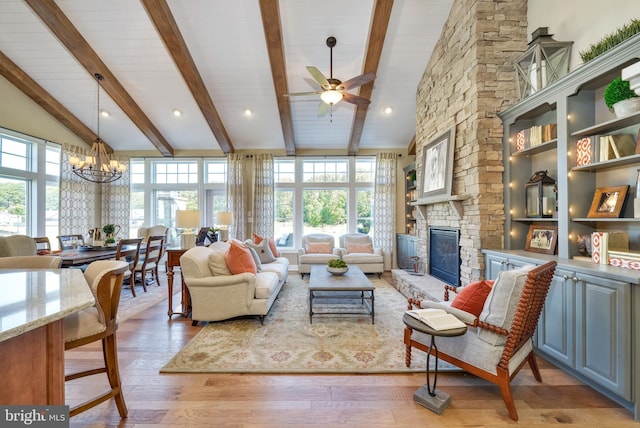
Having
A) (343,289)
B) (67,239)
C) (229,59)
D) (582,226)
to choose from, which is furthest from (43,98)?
(582,226)

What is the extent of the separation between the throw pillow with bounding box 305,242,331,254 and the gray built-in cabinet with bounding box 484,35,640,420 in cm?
353

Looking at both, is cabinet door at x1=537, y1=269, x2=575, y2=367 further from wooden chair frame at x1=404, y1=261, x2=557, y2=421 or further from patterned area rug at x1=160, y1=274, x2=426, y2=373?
patterned area rug at x1=160, y1=274, x2=426, y2=373

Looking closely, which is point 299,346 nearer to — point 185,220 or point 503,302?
point 503,302

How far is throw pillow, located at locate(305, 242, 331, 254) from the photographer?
246 inches

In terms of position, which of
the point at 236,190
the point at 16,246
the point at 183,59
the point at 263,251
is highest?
the point at 183,59

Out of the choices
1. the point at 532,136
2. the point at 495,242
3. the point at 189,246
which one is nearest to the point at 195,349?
the point at 189,246

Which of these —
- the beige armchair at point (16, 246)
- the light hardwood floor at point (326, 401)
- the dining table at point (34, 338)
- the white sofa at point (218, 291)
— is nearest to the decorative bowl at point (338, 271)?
the white sofa at point (218, 291)

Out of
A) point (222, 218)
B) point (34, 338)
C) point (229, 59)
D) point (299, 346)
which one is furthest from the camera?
point (222, 218)

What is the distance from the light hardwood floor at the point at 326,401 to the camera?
1.83 metres

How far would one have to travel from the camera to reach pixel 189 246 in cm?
384

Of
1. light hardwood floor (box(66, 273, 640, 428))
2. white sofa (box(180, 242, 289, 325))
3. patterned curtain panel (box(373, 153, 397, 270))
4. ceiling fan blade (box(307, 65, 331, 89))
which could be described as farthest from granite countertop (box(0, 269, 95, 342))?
patterned curtain panel (box(373, 153, 397, 270))

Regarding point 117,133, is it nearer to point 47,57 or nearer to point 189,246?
point 47,57

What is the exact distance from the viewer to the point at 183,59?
171 inches

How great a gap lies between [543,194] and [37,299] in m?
3.99
